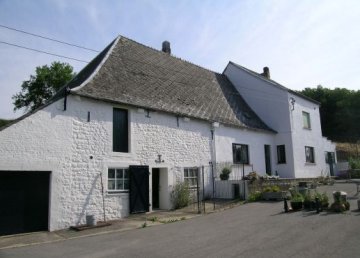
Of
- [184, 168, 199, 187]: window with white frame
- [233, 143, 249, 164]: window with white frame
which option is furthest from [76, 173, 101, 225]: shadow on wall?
[233, 143, 249, 164]: window with white frame

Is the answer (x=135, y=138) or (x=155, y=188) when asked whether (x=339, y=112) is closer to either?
(x=155, y=188)

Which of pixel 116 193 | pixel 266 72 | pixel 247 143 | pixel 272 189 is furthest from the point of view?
pixel 266 72

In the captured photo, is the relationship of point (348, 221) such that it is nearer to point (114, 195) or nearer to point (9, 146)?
point (114, 195)

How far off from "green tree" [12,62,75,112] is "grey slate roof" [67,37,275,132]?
18.9 metres

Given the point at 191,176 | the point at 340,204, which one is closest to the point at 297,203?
the point at 340,204

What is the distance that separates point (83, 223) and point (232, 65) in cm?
1939

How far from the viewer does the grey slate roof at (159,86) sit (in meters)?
15.5

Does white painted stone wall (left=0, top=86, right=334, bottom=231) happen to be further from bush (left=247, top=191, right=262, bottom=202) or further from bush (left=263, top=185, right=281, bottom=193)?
bush (left=263, top=185, right=281, bottom=193)

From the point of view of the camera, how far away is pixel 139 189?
Answer: 15008 mm

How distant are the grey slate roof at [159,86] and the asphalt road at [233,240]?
6.26m

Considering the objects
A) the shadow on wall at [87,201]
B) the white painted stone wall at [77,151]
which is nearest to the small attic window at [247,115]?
the white painted stone wall at [77,151]

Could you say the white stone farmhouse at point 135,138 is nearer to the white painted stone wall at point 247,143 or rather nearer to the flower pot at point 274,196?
the white painted stone wall at point 247,143

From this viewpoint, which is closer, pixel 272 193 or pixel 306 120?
pixel 272 193

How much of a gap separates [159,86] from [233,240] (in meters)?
11.4
